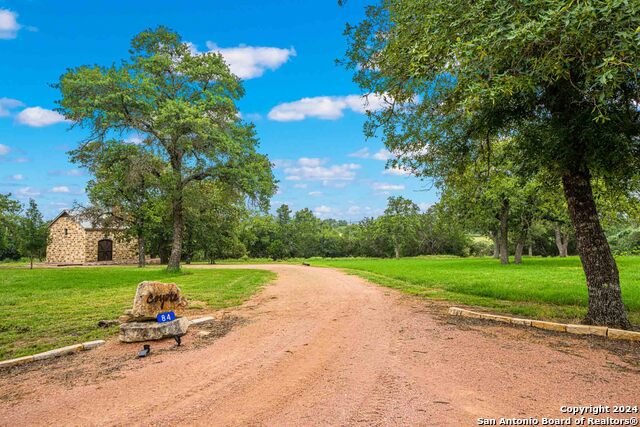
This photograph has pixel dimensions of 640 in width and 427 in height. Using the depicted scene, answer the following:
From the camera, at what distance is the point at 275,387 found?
4137 mm

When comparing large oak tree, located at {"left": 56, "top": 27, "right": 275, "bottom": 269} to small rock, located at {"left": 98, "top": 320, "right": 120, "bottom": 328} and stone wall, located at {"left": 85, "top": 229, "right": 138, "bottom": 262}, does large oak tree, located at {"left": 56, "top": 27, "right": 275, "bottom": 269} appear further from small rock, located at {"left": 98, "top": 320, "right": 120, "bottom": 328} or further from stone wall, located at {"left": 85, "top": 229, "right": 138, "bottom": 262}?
stone wall, located at {"left": 85, "top": 229, "right": 138, "bottom": 262}

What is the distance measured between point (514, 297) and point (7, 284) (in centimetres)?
1902

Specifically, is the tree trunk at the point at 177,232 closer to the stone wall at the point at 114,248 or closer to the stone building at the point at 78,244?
the stone wall at the point at 114,248

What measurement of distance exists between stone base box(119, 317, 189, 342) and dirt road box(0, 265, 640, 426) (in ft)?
0.90

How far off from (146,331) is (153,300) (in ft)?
1.88

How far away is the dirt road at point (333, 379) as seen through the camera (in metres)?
3.52

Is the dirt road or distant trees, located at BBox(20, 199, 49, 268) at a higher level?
distant trees, located at BBox(20, 199, 49, 268)

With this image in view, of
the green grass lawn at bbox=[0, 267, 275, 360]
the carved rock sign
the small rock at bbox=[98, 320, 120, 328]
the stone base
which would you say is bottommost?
the green grass lawn at bbox=[0, 267, 275, 360]

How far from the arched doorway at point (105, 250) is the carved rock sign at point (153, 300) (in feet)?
134

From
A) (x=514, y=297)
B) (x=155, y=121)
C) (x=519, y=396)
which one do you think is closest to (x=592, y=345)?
(x=519, y=396)

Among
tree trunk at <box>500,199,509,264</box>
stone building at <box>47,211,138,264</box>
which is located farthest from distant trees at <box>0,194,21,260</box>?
tree trunk at <box>500,199,509,264</box>


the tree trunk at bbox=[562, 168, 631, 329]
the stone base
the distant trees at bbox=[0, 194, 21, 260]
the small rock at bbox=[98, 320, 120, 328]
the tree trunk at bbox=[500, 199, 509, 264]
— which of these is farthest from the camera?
the distant trees at bbox=[0, 194, 21, 260]

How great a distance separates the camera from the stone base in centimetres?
639

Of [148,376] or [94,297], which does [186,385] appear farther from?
[94,297]
